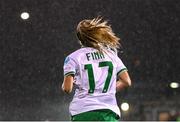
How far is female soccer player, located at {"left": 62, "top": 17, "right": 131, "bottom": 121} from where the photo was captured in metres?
6.20

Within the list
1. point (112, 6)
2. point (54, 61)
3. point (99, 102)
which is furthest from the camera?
point (54, 61)

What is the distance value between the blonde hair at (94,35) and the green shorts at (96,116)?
530 mm

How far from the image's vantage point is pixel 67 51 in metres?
14.3

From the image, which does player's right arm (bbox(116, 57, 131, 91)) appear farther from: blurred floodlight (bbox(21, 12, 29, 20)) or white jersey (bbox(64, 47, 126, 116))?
blurred floodlight (bbox(21, 12, 29, 20))

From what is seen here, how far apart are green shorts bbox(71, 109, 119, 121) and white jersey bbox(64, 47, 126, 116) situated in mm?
32

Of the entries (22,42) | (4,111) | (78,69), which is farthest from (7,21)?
(78,69)

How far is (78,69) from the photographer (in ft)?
20.6

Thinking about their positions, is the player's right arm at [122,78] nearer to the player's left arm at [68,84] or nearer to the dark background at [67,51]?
the player's left arm at [68,84]

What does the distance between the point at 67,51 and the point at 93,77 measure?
8124 mm

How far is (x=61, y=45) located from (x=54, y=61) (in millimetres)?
387

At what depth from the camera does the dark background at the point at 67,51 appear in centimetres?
1367

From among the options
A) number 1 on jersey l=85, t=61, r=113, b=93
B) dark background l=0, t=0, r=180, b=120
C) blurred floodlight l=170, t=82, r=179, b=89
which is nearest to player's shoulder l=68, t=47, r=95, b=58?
number 1 on jersey l=85, t=61, r=113, b=93

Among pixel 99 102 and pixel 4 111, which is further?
pixel 4 111

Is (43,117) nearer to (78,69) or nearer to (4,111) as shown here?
(4,111)
